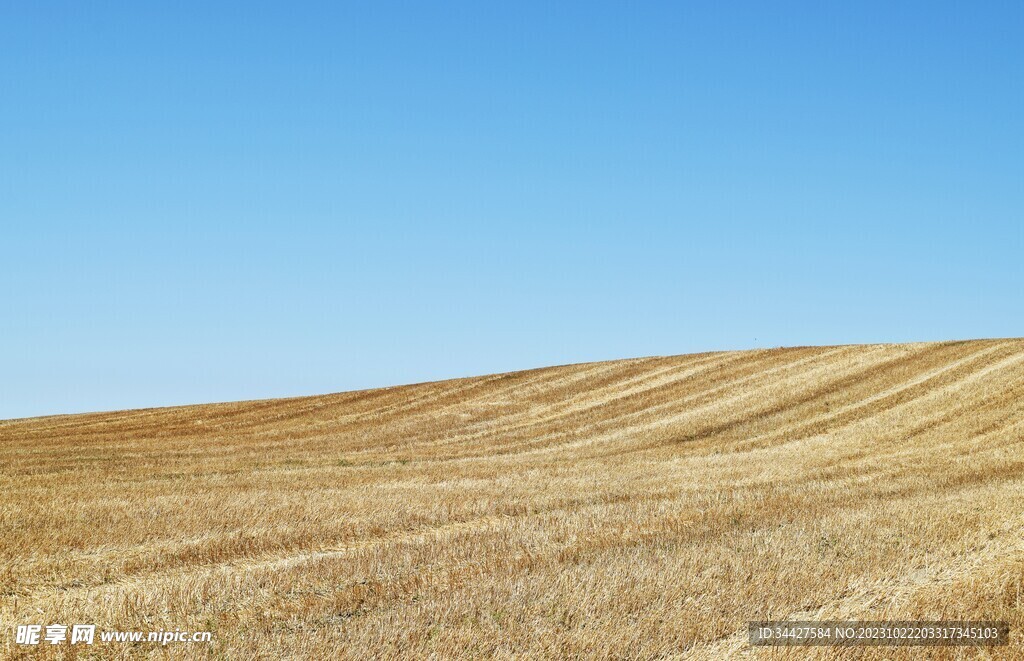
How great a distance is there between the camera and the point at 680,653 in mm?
5992

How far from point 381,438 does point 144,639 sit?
23090mm

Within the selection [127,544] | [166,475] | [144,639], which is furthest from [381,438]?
[144,639]

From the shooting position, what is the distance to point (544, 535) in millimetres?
10055

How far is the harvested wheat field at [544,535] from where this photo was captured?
653 centimetres

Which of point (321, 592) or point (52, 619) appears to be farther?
point (321, 592)

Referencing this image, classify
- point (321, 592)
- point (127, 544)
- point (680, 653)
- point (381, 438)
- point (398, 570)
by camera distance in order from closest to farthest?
point (680, 653) < point (321, 592) < point (398, 570) < point (127, 544) < point (381, 438)

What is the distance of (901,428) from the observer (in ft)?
75.4

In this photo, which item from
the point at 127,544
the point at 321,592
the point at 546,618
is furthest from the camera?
the point at 127,544

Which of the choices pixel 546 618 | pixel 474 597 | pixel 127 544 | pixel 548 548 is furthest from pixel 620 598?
pixel 127 544

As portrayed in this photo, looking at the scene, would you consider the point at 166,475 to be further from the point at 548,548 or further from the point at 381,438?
the point at 548,548

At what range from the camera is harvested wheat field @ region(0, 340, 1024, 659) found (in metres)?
6.53

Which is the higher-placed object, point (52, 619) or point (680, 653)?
point (52, 619)

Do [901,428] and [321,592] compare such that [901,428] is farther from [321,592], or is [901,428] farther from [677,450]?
[321,592]

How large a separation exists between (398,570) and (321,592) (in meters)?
0.97
